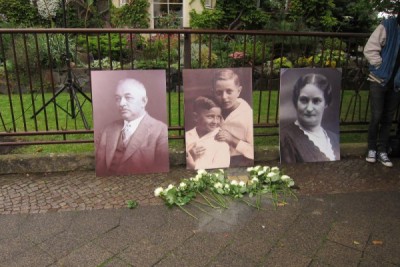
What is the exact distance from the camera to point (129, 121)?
3.86 metres

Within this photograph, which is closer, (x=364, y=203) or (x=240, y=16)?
(x=364, y=203)

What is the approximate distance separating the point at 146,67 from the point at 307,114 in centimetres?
398

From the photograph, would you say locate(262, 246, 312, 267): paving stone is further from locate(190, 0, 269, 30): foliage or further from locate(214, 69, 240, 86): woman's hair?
locate(190, 0, 269, 30): foliage

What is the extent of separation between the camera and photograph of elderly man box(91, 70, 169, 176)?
12.5 feet

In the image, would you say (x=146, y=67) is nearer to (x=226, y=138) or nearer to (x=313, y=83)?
(x=226, y=138)

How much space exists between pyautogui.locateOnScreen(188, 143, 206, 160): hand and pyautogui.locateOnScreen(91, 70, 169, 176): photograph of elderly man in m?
0.30

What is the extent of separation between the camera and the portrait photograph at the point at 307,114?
4242 millimetres

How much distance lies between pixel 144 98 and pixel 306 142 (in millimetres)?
1986

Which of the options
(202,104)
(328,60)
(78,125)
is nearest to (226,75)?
(202,104)

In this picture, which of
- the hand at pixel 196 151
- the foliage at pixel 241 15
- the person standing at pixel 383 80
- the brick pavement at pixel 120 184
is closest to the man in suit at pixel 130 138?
the brick pavement at pixel 120 184

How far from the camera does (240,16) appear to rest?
1361 cm

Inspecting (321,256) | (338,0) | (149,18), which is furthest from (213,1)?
(321,256)

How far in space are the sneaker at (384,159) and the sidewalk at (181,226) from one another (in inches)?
13.0

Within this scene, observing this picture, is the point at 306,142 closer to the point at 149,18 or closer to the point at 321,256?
the point at 321,256
